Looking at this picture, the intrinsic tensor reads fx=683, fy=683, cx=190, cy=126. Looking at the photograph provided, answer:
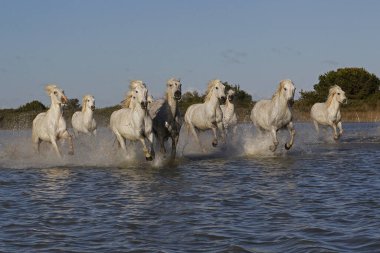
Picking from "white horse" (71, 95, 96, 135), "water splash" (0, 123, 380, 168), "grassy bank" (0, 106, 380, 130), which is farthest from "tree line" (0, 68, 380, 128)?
"water splash" (0, 123, 380, 168)

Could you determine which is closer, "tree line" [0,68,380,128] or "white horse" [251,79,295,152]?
"white horse" [251,79,295,152]

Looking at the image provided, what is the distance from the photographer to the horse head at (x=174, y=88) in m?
15.2

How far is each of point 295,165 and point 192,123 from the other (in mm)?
5604

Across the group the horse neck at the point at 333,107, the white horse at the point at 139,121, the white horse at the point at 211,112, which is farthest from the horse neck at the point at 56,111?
the horse neck at the point at 333,107

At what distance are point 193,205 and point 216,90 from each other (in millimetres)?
9356

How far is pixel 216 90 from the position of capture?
18.1 meters

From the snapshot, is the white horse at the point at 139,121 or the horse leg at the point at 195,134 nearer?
the white horse at the point at 139,121

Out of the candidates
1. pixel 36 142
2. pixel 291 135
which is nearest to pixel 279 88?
pixel 291 135

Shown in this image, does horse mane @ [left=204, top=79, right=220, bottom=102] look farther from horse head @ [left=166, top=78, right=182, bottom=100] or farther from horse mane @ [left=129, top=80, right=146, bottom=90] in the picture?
horse mane @ [left=129, top=80, right=146, bottom=90]

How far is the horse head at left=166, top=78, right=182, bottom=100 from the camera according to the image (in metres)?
15.2

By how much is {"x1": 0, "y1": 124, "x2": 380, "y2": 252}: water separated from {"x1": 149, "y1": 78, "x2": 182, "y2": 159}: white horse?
2.42 feet

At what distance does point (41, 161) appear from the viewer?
16.9m

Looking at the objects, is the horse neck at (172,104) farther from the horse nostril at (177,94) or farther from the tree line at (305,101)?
the tree line at (305,101)

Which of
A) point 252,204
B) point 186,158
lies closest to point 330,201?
point 252,204
